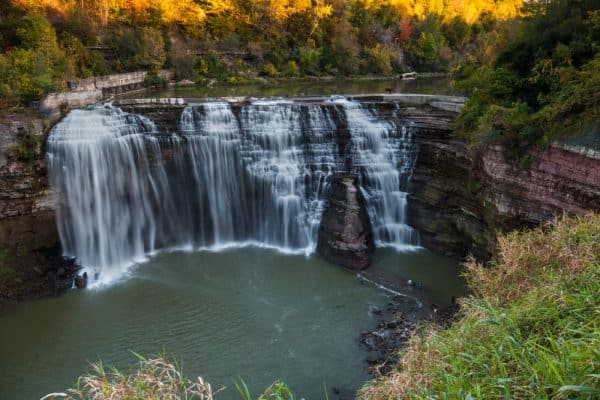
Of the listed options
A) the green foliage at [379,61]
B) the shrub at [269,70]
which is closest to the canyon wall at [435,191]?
the shrub at [269,70]

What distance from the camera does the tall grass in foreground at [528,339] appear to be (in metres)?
3.78

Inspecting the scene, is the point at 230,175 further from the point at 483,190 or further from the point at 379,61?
the point at 379,61

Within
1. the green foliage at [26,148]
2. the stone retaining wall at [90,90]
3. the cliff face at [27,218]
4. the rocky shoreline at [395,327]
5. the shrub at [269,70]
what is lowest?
the rocky shoreline at [395,327]

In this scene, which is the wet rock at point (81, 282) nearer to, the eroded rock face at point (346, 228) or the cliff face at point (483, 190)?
the eroded rock face at point (346, 228)

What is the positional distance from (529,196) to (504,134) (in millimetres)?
2054

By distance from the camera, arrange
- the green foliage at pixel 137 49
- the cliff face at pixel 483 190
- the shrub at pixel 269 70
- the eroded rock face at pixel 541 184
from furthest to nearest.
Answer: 1. the shrub at pixel 269 70
2. the green foliage at pixel 137 49
3. the cliff face at pixel 483 190
4. the eroded rock face at pixel 541 184

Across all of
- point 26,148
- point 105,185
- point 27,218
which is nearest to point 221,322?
point 105,185

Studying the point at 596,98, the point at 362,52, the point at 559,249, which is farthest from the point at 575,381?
the point at 362,52

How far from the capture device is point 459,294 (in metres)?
14.4

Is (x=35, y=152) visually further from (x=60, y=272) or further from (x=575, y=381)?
(x=575, y=381)

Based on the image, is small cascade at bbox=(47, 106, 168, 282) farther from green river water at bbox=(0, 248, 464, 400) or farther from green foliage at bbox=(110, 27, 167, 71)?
green foliage at bbox=(110, 27, 167, 71)

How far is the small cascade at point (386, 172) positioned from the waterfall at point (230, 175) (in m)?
0.04

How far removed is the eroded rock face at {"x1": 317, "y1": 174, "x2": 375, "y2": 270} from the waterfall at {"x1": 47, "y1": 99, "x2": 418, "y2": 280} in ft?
2.20

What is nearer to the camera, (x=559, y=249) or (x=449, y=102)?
(x=559, y=249)
